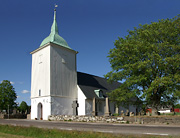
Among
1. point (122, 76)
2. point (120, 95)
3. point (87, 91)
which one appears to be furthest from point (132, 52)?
point (87, 91)

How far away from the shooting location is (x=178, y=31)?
2438cm

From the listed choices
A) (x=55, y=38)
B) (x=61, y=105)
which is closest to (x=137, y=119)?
(x=61, y=105)

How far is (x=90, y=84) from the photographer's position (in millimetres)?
39719

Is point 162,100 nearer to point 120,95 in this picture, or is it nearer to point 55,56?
point 120,95

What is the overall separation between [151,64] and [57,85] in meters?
16.5

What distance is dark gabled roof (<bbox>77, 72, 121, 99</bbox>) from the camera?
36.0 meters

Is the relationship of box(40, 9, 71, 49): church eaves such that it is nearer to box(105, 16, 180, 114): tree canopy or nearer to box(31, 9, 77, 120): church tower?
box(31, 9, 77, 120): church tower

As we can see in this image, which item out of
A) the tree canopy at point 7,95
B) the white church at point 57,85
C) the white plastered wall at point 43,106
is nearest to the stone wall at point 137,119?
the white plastered wall at point 43,106

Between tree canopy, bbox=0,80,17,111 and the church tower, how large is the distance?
21.6 meters

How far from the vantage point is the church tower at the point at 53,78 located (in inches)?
1277

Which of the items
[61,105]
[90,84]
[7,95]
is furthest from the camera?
[7,95]

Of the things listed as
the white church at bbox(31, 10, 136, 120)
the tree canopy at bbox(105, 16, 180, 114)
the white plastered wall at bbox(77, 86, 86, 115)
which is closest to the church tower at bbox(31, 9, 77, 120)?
the white church at bbox(31, 10, 136, 120)

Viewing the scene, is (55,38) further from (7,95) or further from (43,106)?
(7,95)

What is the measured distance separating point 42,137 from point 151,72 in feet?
57.8
